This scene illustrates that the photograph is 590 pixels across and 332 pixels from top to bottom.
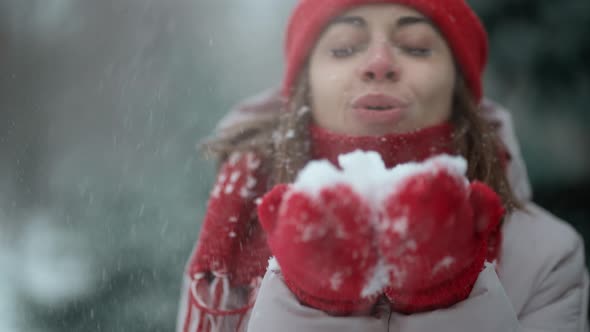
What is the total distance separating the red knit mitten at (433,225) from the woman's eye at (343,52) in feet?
1.00

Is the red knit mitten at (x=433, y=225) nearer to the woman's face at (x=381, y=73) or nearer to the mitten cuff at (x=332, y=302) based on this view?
the mitten cuff at (x=332, y=302)

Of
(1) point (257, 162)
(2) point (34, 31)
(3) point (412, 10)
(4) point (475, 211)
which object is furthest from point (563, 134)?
(2) point (34, 31)

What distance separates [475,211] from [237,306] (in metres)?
0.41

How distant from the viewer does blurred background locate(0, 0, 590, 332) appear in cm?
86

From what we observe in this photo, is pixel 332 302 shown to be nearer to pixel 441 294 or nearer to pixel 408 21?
pixel 441 294

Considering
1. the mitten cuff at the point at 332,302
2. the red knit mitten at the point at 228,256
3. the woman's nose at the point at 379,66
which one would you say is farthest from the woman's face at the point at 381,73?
the mitten cuff at the point at 332,302

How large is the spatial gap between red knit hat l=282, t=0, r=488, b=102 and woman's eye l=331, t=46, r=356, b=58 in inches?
1.8

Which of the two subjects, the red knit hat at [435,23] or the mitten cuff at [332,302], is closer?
the mitten cuff at [332,302]

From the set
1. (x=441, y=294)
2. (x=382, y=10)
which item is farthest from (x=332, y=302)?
(x=382, y=10)

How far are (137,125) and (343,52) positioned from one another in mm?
494

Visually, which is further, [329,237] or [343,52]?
[343,52]

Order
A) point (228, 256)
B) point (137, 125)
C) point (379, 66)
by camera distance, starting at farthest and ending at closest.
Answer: point (137, 125), point (228, 256), point (379, 66)

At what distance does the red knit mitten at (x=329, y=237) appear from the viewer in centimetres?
35

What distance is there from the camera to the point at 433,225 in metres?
0.35
